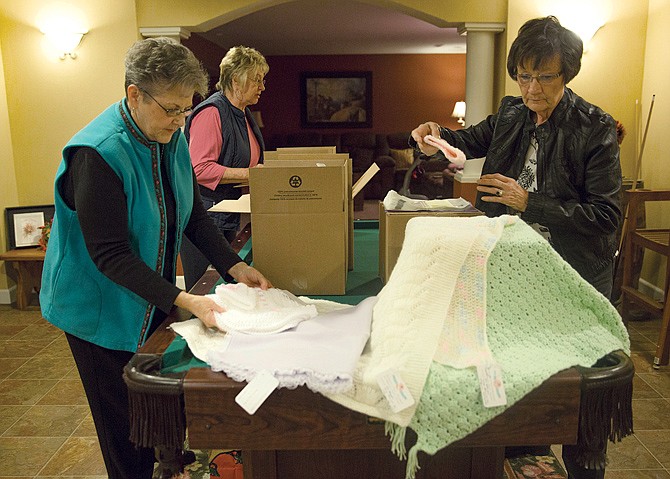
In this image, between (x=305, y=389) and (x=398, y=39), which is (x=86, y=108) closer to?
(x=305, y=389)

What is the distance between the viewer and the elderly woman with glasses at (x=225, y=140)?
2756mm

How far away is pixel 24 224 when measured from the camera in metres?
4.98

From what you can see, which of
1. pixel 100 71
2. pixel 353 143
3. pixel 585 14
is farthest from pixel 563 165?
pixel 353 143

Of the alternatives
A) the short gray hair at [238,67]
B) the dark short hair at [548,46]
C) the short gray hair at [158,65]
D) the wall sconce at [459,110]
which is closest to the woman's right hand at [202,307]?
the short gray hair at [158,65]

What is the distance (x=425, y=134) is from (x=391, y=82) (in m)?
9.63

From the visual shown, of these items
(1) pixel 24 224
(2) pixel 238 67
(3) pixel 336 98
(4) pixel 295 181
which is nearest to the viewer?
(4) pixel 295 181

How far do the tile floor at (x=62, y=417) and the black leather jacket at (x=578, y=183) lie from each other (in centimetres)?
120

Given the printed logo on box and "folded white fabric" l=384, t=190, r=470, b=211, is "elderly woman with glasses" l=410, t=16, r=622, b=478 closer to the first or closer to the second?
"folded white fabric" l=384, t=190, r=470, b=211

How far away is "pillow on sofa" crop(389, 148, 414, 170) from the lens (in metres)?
10.8

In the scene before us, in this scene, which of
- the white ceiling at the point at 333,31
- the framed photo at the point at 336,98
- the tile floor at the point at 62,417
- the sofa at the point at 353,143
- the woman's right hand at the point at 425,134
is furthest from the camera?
the framed photo at the point at 336,98

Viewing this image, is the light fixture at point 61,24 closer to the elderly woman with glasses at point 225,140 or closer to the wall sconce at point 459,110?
the elderly woman with glasses at point 225,140

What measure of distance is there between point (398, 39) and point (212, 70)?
9.74 ft

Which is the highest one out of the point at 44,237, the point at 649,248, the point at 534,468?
the point at 649,248

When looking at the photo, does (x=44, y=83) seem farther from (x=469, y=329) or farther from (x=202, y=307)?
(x=469, y=329)
